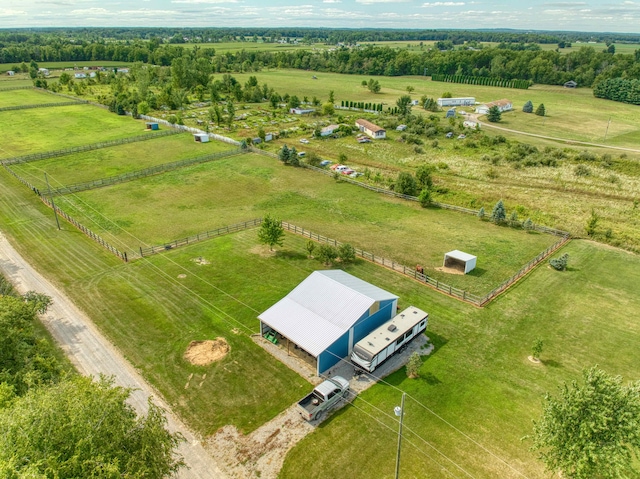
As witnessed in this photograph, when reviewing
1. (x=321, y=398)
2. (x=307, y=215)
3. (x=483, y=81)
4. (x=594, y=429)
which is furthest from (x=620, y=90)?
(x=321, y=398)

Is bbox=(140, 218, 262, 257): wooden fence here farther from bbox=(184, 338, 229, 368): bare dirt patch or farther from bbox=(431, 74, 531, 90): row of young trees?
bbox=(431, 74, 531, 90): row of young trees

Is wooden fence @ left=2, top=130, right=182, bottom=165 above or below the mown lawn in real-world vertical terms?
below

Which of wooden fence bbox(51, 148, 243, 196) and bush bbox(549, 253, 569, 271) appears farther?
wooden fence bbox(51, 148, 243, 196)

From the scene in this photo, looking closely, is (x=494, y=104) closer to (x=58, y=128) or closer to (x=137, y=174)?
(x=137, y=174)

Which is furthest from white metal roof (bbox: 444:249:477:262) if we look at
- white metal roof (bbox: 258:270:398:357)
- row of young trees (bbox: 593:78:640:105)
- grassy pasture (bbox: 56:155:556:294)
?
row of young trees (bbox: 593:78:640:105)

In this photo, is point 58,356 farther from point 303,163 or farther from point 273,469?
point 303,163

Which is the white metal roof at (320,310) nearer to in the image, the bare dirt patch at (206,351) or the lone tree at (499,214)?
the bare dirt patch at (206,351)
